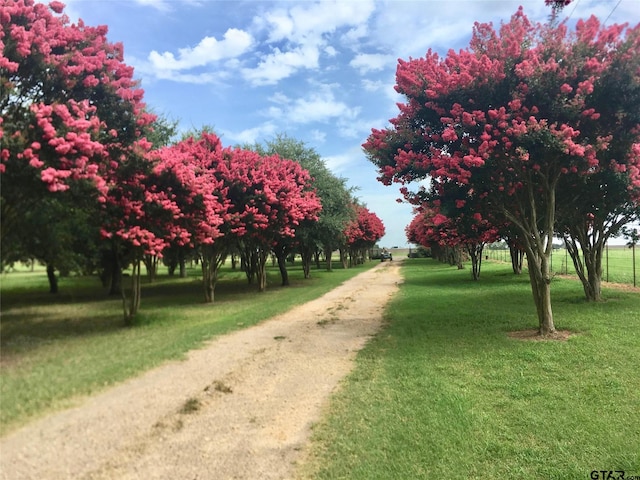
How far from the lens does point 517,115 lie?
8.42 metres

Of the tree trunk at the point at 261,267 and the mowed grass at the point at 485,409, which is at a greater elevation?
the tree trunk at the point at 261,267

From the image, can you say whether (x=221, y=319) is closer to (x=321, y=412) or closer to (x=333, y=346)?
(x=333, y=346)

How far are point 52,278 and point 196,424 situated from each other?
303cm

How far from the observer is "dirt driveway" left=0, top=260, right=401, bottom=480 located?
3615 millimetres

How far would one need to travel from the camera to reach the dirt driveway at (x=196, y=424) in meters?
3.62

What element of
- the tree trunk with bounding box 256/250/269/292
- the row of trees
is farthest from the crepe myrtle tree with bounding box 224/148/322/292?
the tree trunk with bounding box 256/250/269/292

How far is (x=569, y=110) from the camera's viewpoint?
829 cm

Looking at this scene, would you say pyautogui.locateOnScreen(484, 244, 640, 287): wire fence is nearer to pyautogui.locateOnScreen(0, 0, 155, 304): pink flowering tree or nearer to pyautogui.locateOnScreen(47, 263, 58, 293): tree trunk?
pyautogui.locateOnScreen(0, 0, 155, 304): pink flowering tree

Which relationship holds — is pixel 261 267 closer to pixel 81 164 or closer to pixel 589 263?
pixel 589 263

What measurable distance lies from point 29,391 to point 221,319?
762 centimetres

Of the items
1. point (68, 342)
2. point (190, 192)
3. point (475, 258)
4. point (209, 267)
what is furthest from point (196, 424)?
point (475, 258)

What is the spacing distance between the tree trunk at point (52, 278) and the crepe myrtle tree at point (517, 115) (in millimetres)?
6483

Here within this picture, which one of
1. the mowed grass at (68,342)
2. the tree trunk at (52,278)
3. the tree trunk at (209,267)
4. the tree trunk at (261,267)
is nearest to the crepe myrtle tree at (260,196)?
the tree trunk at (209,267)

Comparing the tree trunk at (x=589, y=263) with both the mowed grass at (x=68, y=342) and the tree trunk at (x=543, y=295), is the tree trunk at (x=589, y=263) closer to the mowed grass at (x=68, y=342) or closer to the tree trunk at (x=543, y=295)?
the tree trunk at (x=543, y=295)
